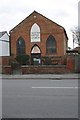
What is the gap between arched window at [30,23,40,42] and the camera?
101 feet

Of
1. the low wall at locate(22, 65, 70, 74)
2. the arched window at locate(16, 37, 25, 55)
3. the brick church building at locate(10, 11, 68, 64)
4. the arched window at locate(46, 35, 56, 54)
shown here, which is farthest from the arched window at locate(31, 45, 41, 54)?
the low wall at locate(22, 65, 70, 74)

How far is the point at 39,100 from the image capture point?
22.8ft

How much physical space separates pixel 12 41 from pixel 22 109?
26.6 metres

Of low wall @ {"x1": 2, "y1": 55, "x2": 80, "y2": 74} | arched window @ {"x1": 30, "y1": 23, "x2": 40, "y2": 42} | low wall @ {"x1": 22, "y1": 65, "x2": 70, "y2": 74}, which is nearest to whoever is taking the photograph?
low wall @ {"x1": 2, "y1": 55, "x2": 80, "y2": 74}

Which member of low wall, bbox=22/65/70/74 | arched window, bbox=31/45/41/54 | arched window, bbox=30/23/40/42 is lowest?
low wall, bbox=22/65/70/74

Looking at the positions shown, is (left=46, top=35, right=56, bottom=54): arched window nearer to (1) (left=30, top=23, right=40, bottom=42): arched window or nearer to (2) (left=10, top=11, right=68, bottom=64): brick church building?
(2) (left=10, top=11, right=68, bottom=64): brick church building

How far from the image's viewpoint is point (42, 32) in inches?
1212

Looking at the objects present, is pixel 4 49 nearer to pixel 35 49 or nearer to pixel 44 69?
pixel 35 49

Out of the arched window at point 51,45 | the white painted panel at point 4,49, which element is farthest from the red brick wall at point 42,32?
the white painted panel at point 4,49

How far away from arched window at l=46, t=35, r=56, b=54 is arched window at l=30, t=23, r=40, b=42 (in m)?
1.91

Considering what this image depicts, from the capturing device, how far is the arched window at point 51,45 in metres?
30.2

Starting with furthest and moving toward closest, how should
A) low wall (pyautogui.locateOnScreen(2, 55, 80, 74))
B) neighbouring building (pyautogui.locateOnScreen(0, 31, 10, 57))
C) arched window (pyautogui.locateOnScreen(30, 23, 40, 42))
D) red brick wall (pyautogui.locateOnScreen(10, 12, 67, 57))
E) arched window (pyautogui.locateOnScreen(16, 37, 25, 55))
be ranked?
arched window (pyautogui.locateOnScreen(16, 37, 25, 55)) → arched window (pyautogui.locateOnScreen(30, 23, 40, 42)) → neighbouring building (pyautogui.locateOnScreen(0, 31, 10, 57)) → red brick wall (pyautogui.locateOnScreen(10, 12, 67, 57)) → low wall (pyautogui.locateOnScreen(2, 55, 80, 74))

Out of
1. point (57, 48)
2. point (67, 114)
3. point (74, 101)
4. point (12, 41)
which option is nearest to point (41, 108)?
point (67, 114)

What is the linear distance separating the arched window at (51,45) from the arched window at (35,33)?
1.91m
